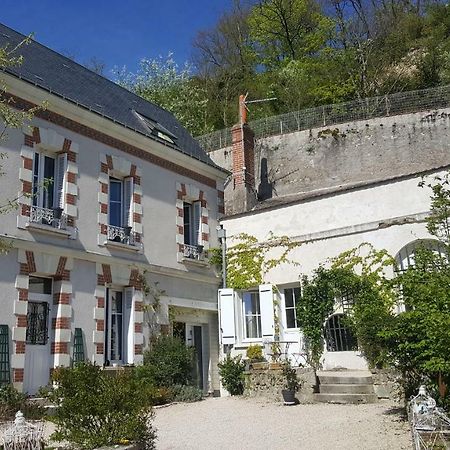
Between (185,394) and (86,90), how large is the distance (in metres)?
7.88

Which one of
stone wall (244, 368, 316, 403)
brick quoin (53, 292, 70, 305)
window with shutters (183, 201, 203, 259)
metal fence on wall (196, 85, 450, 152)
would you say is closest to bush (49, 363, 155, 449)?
brick quoin (53, 292, 70, 305)

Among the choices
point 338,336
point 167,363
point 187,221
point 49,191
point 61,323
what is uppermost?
point 187,221

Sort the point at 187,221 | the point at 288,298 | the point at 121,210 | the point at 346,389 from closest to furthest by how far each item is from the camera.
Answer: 1. the point at 346,389
2. the point at 121,210
3. the point at 288,298
4. the point at 187,221

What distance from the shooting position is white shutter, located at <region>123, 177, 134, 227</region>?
1334 centimetres

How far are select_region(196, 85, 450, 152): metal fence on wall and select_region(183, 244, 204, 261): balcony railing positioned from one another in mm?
10651

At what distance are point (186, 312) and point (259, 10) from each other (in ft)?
81.2

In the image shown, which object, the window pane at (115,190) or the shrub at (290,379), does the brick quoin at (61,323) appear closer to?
the window pane at (115,190)

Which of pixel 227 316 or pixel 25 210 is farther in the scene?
pixel 227 316

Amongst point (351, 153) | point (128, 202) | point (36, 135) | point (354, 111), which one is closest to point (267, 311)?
point (128, 202)

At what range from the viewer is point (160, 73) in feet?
108

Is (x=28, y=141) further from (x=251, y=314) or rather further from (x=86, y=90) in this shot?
(x=251, y=314)

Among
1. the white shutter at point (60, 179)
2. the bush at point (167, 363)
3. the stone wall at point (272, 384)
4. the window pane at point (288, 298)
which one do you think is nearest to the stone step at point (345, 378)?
the stone wall at point (272, 384)

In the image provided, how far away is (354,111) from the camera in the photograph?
23531 mm

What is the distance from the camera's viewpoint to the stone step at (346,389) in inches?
412
